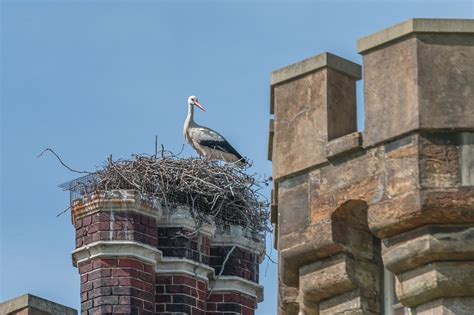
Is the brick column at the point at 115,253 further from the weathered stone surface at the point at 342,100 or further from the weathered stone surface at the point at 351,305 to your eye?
the weathered stone surface at the point at 351,305

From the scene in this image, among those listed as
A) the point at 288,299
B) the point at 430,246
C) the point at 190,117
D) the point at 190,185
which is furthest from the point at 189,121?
the point at 430,246

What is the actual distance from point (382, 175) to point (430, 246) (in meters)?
0.59

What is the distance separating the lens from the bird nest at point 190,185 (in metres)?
28.1

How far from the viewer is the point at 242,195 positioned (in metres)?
29.0

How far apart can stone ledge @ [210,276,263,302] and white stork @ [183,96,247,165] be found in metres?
2.33

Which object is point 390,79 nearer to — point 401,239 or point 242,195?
point 401,239

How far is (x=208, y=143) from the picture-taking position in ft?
107

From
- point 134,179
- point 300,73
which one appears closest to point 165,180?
point 134,179

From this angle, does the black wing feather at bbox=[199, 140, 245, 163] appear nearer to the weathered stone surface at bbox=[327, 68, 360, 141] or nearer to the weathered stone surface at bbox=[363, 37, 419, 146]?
the weathered stone surface at bbox=[327, 68, 360, 141]

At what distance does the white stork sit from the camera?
31.6 m

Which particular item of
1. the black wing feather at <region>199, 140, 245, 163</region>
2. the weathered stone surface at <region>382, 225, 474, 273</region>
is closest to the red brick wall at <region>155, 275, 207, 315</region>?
the black wing feather at <region>199, 140, 245, 163</region>

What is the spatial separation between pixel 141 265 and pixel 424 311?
12.1m

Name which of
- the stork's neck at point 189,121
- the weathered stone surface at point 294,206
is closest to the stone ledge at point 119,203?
the stork's neck at point 189,121

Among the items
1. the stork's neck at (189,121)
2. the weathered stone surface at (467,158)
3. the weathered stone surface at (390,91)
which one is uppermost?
the stork's neck at (189,121)
